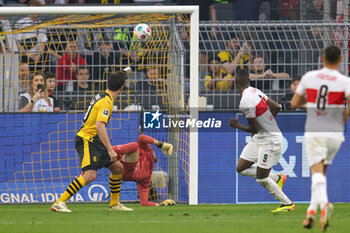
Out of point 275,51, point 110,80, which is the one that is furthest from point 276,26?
point 110,80

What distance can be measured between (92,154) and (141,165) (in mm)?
1532

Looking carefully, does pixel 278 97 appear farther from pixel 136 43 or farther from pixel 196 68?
pixel 136 43

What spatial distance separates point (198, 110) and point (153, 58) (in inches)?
46.4

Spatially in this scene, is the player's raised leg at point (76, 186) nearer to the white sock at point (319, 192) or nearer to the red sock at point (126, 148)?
the red sock at point (126, 148)

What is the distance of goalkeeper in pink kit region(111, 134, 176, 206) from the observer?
1110 cm

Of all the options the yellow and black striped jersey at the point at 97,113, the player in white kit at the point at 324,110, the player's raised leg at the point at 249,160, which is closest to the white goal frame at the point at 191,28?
the player's raised leg at the point at 249,160

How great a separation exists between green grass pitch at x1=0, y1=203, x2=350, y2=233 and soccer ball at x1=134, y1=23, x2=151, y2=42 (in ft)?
8.82

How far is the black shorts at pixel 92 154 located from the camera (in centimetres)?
985

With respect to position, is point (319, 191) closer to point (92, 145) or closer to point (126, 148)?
point (92, 145)

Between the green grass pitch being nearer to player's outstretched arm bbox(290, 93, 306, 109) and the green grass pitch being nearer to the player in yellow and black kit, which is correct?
the player in yellow and black kit

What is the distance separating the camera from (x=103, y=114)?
31.7ft

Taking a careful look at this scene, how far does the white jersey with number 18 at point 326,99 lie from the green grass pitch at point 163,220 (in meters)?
0.97

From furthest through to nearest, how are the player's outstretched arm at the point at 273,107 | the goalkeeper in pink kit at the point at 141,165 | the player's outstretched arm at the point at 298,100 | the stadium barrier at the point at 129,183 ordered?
the stadium barrier at the point at 129,183, the goalkeeper in pink kit at the point at 141,165, the player's outstretched arm at the point at 273,107, the player's outstretched arm at the point at 298,100

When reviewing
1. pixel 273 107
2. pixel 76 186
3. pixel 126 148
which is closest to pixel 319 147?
pixel 273 107
